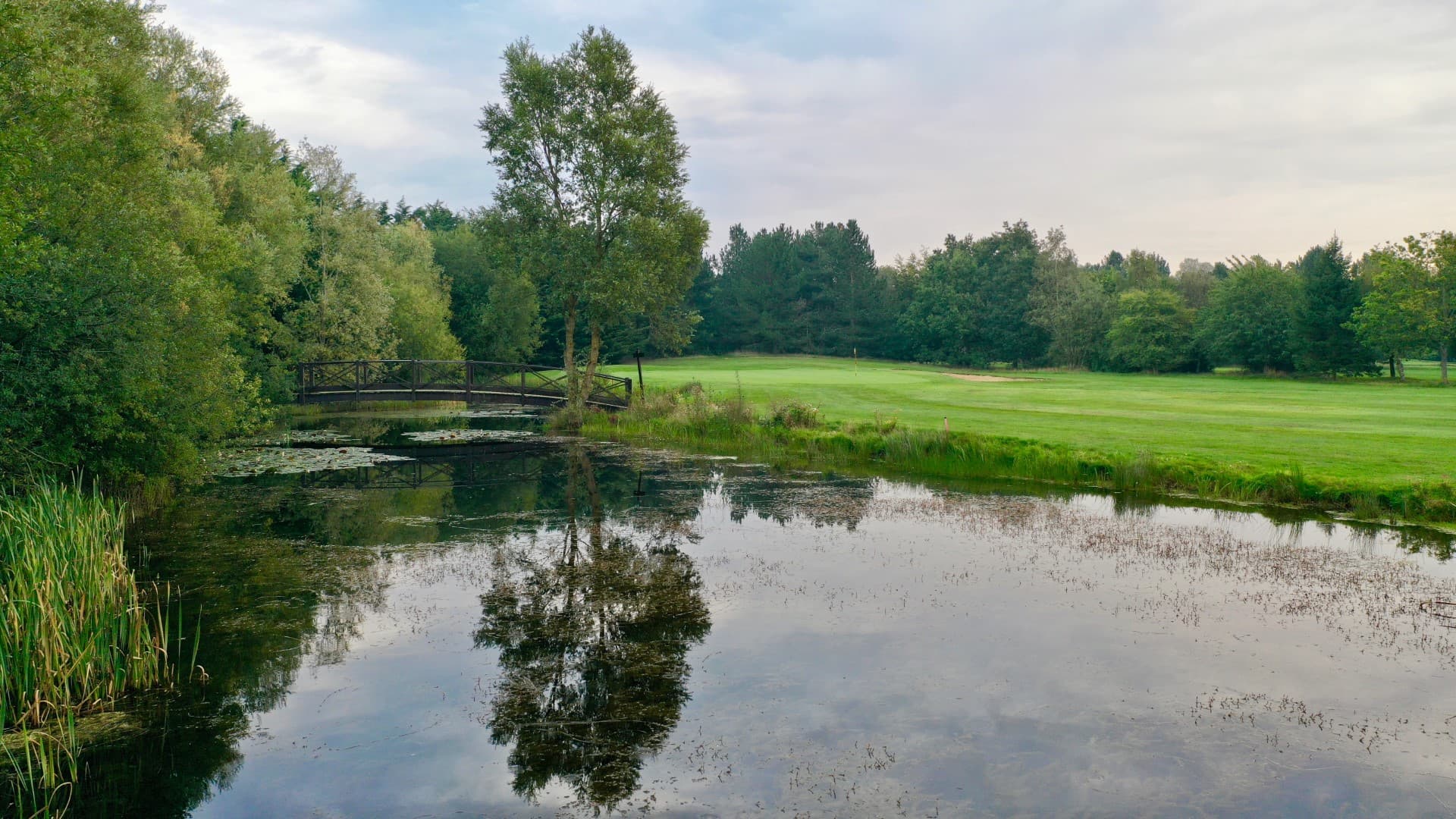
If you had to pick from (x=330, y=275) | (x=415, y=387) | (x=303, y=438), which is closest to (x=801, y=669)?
(x=303, y=438)

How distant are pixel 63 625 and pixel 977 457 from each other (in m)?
18.0

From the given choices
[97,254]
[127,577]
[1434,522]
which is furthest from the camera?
[1434,522]

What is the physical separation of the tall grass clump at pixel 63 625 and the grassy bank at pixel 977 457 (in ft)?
55.0

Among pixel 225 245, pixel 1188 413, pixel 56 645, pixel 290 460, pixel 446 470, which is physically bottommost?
pixel 446 470

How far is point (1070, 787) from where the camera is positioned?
6801 mm

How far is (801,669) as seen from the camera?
9195mm

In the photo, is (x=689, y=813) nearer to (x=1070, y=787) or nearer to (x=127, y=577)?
(x=1070, y=787)

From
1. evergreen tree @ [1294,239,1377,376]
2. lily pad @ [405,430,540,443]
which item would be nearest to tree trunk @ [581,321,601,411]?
lily pad @ [405,430,540,443]

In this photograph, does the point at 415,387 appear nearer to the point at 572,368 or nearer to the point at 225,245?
the point at 572,368

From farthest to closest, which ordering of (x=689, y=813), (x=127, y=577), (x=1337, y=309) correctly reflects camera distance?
(x=1337, y=309), (x=127, y=577), (x=689, y=813)

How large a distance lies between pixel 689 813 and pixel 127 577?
8222 mm

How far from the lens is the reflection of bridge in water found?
21.3 meters

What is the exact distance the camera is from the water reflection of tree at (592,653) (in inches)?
285

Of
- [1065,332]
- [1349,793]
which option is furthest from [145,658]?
[1065,332]
